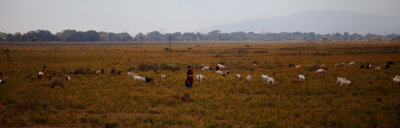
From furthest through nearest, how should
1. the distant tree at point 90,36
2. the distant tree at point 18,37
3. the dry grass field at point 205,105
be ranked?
A: 1. the distant tree at point 90,36
2. the distant tree at point 18,37
3. the dry grass field at point 205,105

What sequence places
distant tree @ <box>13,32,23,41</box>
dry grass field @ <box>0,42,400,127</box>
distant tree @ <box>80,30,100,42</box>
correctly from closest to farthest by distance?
dry grass field @ <box>0,42,400,127</box>
distant tree @ <box>13,32,23,41</box>
distant tree @ <box>80,30,100,42</box>

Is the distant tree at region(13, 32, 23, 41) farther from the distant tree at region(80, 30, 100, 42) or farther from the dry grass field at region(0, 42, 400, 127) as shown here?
the dry grass field at region(0, 42, 400, 127)

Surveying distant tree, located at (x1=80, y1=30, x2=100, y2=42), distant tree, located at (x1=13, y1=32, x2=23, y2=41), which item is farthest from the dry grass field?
distant tree, located at (x1=80, y1=30, x2=100, y2=42)

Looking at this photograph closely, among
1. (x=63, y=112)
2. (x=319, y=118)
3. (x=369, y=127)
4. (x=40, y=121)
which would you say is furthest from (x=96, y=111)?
(x=369, y=127)

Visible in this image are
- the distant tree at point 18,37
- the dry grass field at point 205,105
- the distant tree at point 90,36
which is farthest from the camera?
the distant tree at point 90,36

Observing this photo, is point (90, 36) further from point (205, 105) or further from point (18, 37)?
point (205, 105)

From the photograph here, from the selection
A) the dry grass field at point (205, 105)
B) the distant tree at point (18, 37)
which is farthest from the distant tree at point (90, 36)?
the dry grass field at point (205, 105)

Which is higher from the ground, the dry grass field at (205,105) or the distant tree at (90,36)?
the distant tree at (90,36)

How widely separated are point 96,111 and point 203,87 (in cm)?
684

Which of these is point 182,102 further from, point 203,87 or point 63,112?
point 63,112

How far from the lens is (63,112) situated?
1082 centimetres

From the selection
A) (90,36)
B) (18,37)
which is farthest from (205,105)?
(90,36)

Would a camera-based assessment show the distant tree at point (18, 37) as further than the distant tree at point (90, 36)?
No

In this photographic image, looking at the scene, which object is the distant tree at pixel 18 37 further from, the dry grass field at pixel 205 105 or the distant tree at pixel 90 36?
the dry grass field at pixel 205 105
